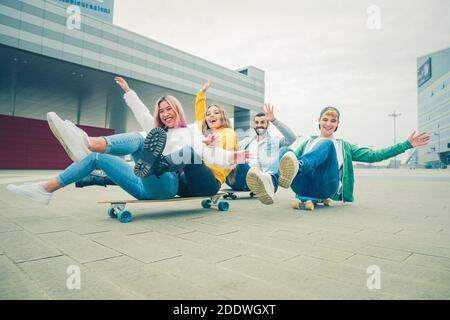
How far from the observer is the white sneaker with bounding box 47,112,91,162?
8.57ft

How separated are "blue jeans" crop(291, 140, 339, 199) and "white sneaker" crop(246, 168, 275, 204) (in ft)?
2.81

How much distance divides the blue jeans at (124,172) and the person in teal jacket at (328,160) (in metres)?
1.66

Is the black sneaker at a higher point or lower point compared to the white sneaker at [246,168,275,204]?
higher

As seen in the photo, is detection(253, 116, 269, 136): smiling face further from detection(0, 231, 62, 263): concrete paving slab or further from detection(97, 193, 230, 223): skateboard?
detection(0, 231, 62, 263): concrete paving slab

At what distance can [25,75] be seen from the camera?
2075 centimetres

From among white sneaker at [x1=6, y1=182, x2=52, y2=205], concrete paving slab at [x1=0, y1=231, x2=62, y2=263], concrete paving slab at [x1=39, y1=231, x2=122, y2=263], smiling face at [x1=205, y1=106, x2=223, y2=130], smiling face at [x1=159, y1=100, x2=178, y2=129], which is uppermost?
smiling face at [x1=205, y1=106, x2=223, y2=130]

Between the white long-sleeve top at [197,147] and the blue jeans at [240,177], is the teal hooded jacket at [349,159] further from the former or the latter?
the white long-sleeve top at [197,147]

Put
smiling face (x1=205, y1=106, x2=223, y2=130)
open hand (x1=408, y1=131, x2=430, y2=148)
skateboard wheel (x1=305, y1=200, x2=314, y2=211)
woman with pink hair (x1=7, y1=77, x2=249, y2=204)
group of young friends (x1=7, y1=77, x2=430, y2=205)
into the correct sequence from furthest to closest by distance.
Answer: smiling face (x1=205, y1=106, x2=223, y2=130) < skateboard wheel (x1=305, y1=200, x2=314, y2=211) < open hand (x1=408, y1=131, x2=430, y2=148) < group of young friends (x1=7, y1=77, x2=430, y2=205) < woman with pink hair (x1=7, y1=77, x2=249, y2=204)

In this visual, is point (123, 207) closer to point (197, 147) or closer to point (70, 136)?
point (70, 136)

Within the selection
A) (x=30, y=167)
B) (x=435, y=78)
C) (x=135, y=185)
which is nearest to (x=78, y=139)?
(x=135, y=185)

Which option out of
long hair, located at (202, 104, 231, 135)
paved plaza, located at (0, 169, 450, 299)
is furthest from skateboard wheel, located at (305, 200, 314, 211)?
long hair, located at (202, 104, 231, 135)

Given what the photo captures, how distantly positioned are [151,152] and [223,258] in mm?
1445

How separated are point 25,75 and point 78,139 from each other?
2369 centimetres

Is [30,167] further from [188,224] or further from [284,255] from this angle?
[284,255]
